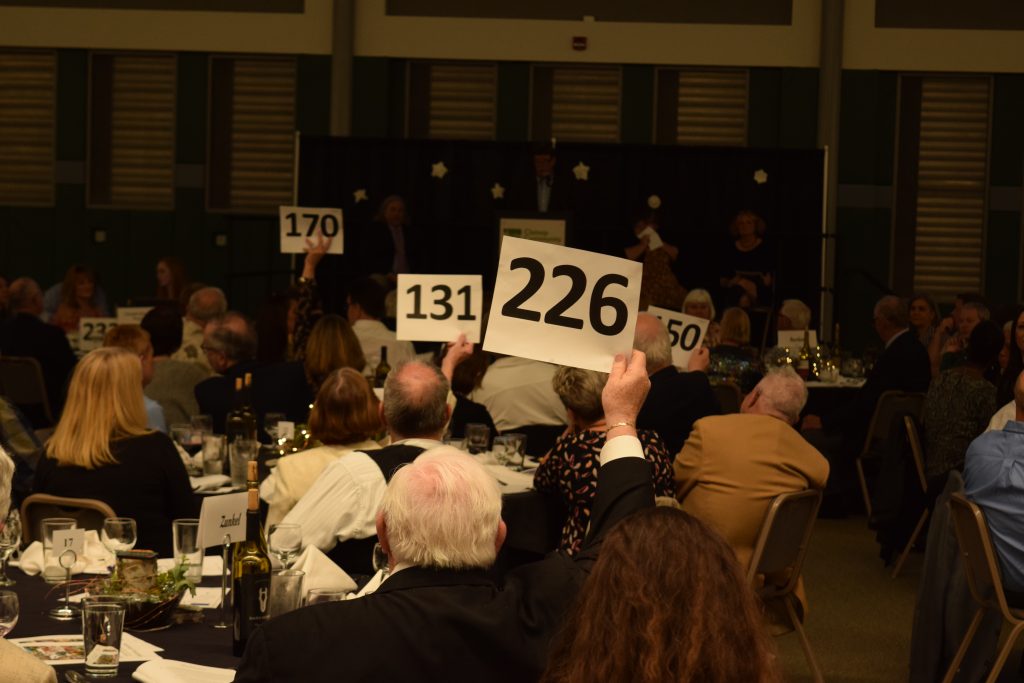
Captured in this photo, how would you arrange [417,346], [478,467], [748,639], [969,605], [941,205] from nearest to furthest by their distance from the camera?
[748,639], [478,467], [969,605], [417,346], [941,205]

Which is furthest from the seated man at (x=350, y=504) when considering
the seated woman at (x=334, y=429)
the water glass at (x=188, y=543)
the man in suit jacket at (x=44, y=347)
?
the man in suit jacket at (x=44, y=347)

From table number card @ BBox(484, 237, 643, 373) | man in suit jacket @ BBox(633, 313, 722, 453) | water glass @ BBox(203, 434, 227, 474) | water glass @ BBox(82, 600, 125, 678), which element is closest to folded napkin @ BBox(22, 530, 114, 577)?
water glass @ BBox(82, 600, 125, 678)

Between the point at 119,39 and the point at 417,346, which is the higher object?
the point at 119,39

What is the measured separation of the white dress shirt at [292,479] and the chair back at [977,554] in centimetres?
195

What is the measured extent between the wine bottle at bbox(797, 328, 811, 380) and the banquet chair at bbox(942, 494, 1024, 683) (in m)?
4.64

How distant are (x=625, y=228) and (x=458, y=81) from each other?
2803 millimetres

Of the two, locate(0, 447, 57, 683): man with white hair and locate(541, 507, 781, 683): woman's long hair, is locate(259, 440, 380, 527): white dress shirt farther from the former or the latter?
locate(541, 507, 781, 683): woman's long hair

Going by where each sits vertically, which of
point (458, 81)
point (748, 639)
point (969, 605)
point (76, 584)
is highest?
point (458, 81)

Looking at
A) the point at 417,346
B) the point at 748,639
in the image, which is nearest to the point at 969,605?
the point at 748,639

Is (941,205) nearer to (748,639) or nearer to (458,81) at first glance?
(458,81)

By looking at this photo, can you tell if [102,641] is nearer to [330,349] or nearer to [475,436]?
[475,436]

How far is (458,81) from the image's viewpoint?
14445 mm

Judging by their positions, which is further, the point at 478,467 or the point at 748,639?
the point at 478,467

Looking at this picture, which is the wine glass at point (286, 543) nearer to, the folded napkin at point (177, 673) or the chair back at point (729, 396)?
the folded napkin at point (177, 673)
